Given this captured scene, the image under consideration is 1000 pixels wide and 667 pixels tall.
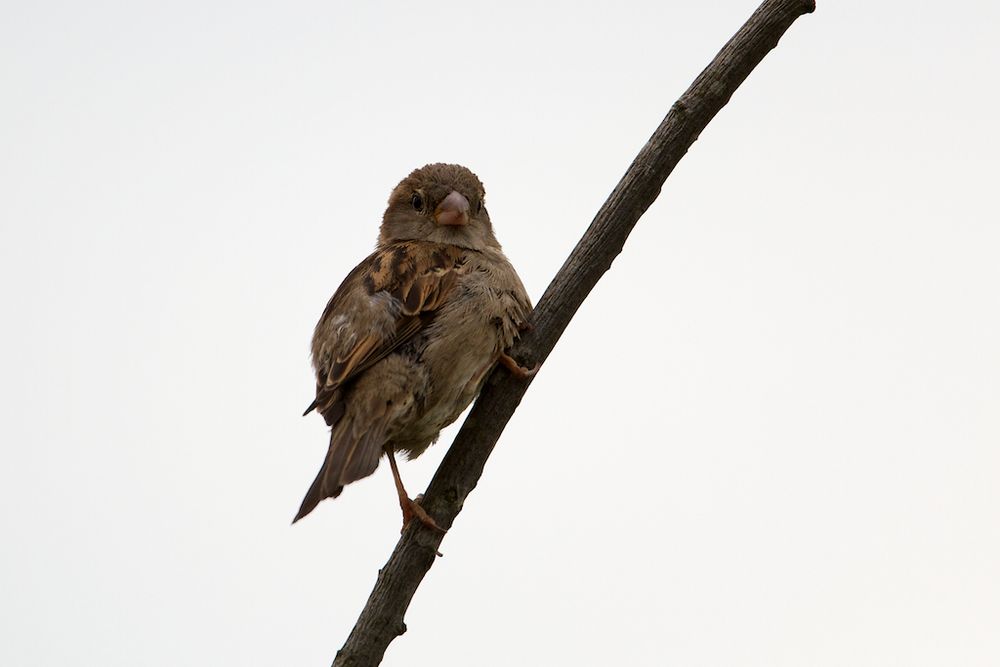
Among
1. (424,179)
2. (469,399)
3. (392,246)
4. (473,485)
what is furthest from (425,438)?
(424,179)

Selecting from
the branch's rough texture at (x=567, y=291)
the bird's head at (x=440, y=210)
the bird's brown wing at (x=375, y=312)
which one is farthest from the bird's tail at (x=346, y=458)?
the bird's head at (x=440, y=210)

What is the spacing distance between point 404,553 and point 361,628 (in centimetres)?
34

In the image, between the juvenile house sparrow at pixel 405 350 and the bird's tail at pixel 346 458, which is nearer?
the bird's tail at pixel 346 458

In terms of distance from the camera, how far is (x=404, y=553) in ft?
13.6

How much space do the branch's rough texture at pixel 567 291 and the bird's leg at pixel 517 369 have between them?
0.16 feet

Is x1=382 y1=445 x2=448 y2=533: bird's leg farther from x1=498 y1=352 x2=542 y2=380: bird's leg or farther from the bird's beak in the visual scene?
the bird's beak

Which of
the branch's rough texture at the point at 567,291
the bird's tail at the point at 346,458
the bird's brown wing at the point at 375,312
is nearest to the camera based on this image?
the branch's rough texture at the point at 567,291

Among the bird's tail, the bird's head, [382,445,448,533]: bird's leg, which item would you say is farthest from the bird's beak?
[382,445,448,533]: bird's leg

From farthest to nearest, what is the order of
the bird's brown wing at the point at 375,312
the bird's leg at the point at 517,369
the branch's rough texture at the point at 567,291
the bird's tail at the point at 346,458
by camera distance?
the bird's brown wing at the point at 375,312
the bird's leg at the point at 517,369
the bird's tail at the point at 346,458
the branch's rough texture at the point at 567,291

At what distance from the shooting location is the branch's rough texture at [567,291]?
3.95 meters

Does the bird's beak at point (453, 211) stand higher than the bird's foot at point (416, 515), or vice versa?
the bird's beak at point (453, 211)

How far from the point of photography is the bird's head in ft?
18.2

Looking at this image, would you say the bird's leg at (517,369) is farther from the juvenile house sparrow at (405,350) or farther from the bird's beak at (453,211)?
the bird's beak at (453,211)

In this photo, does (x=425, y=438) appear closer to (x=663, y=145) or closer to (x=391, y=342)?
(x=391, y=342)
